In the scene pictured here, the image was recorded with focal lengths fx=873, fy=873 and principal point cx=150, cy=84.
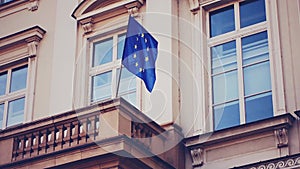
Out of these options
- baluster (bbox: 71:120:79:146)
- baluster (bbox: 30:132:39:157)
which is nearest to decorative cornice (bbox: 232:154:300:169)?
baluster (bbox: 71:120:79:146)

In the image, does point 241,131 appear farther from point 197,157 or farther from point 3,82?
point 3,82

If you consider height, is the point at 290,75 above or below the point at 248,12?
below

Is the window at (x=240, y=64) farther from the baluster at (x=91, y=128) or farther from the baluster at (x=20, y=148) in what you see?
the baluster at (x=20, y=148)

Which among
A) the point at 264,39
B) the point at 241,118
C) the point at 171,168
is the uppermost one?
the point at 264,39

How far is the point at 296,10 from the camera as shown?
50.7 ft

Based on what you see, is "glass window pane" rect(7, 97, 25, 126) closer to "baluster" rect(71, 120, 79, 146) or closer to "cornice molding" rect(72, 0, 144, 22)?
"cornice molding" rect(72, 0, 144, 22)

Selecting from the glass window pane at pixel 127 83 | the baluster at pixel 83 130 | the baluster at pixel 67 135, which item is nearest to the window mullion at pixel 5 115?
the glass window pane at pixel 127 83

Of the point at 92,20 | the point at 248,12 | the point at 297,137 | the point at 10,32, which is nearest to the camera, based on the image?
the point at 297,137

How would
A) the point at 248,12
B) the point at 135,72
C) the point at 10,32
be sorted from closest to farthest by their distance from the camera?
the point at 135,72 → the point at 248,12 → the point at 10,32

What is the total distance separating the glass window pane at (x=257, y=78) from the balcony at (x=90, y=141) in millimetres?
1694

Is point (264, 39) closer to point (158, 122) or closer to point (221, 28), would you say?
point (221, 28)

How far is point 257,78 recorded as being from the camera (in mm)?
15578

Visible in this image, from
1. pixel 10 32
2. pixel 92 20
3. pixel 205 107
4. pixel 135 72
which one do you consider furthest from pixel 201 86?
pixel 10 32

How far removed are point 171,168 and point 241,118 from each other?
163 centimetres
